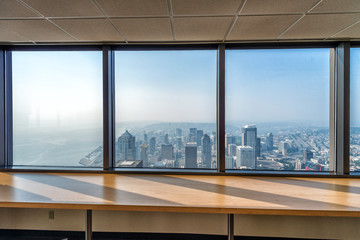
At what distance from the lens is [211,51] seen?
2.46 meters

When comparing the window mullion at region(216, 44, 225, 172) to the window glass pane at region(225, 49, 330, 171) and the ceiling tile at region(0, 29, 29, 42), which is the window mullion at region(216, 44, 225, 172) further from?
the ceiling tile at region(0, 29, 29, 42)

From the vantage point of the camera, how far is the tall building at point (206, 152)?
8.13 ft

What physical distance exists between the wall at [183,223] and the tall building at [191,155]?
62cm

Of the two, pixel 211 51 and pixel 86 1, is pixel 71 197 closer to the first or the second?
pixel 86 1

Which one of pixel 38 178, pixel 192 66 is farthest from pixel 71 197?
pixel 192 66

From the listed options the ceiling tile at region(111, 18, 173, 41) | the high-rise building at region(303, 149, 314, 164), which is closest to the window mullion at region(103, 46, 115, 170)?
the ceiling tile at region(111, 18, 173, 41)

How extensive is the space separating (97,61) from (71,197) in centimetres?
177

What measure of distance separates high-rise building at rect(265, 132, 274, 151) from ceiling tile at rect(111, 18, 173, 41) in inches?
70.1

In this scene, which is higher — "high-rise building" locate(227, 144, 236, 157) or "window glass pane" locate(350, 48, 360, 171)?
"window glass pane" locate(350, 48, 360, 171)

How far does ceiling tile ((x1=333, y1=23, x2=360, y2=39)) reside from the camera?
76.0 inches

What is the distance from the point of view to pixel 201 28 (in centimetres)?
193

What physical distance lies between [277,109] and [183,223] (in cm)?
187

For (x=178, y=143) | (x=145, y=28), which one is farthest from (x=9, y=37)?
(x=178, y=143)

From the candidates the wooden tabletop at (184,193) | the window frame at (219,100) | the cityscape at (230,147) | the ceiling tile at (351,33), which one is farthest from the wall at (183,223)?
the ceiling tile at (351,33)
